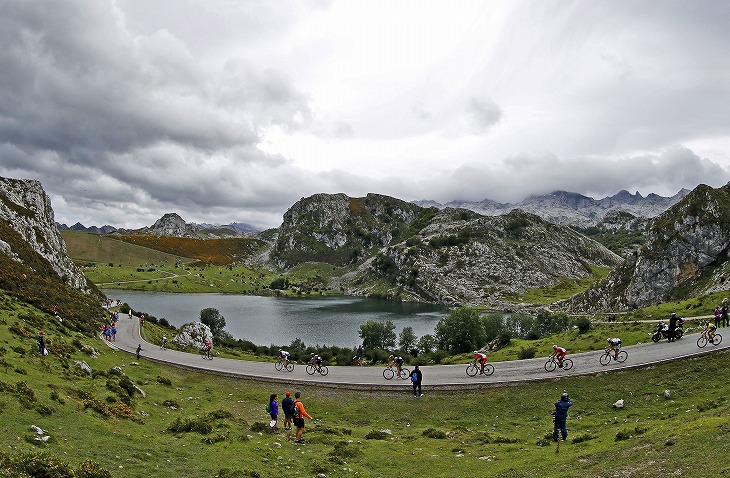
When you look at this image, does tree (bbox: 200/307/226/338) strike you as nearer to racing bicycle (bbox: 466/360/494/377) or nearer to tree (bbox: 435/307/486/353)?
tree (bbox: 435/307/486/353)

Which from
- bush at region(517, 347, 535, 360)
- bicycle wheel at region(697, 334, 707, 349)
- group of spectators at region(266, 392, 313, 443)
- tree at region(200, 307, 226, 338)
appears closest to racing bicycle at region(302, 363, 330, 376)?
group of spectators at region(266, 392, 313, 443)

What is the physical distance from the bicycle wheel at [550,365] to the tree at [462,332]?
134 ft

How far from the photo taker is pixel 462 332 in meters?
81.8

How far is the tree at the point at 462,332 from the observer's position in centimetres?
8062

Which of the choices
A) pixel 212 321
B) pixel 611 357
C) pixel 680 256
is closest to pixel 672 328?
pixel 611 357

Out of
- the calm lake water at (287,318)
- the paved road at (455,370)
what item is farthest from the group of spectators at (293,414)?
the calm lake water at (287,318)

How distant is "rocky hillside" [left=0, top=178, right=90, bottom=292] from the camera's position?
7506 cm

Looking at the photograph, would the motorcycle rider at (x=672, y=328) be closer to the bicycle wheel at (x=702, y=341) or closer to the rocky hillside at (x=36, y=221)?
the bicycle wheel at (x=702, y=341)

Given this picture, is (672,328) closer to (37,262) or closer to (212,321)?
(37,262)

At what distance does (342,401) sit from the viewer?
119 ft

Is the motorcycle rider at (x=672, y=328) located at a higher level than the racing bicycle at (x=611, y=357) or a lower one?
higher

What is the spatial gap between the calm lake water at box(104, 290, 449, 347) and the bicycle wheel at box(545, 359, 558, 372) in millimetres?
72565

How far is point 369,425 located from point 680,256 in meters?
129

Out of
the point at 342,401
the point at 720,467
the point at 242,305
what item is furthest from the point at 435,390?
the point at 242,305
